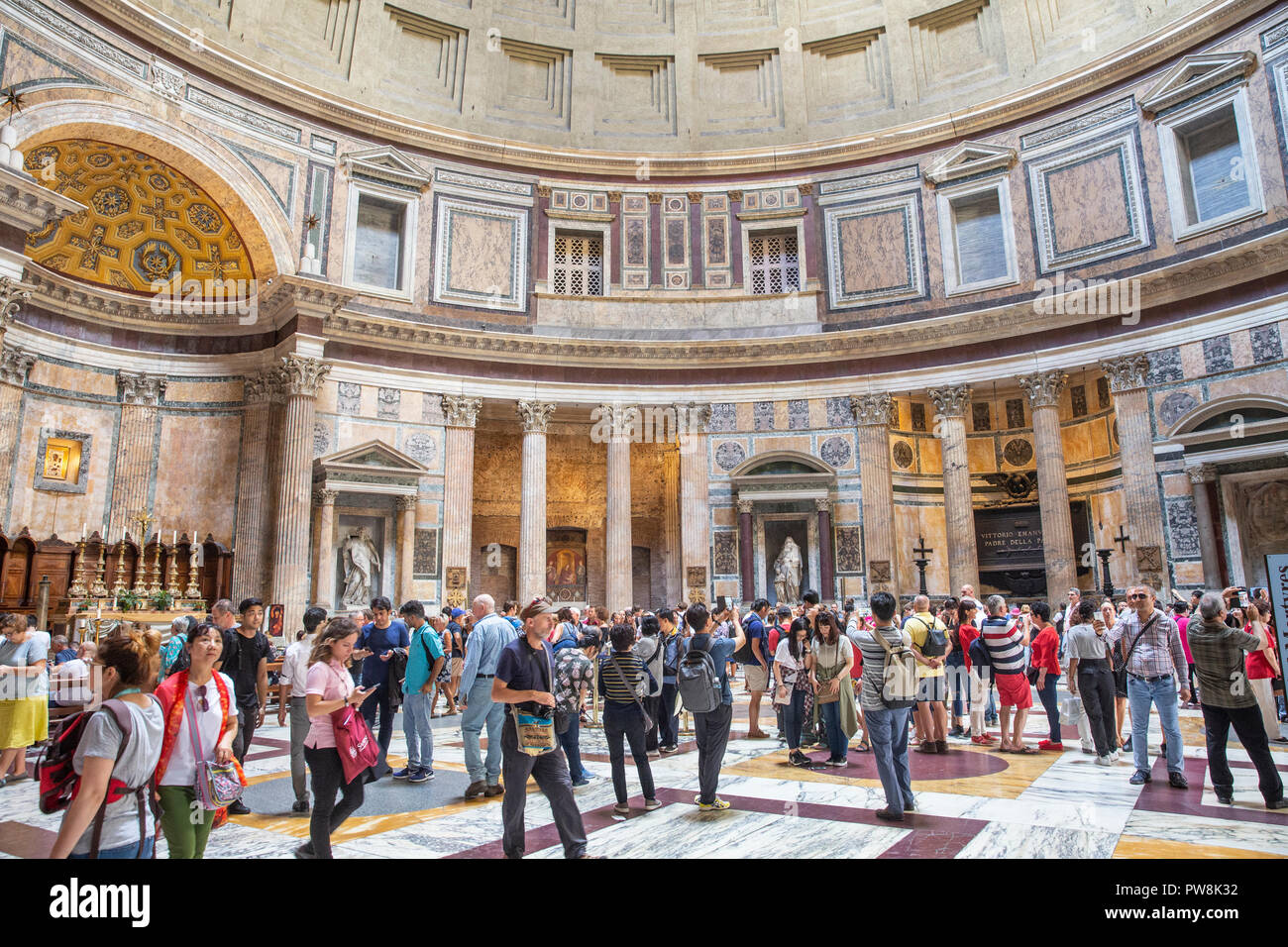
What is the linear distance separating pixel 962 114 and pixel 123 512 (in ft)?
76.5

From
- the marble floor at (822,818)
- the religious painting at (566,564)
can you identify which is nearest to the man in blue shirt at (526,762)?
the marble floor at (822,818)

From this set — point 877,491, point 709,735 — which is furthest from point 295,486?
point 709,735

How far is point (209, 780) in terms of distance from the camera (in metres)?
3.85

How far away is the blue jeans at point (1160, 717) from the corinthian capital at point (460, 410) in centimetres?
1664

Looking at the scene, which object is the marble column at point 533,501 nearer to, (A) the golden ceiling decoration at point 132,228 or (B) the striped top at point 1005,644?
(A) the golden ceiling decoration at point 132,228

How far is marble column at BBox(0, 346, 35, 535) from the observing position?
16984 mm

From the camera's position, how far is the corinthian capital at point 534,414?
21.3m

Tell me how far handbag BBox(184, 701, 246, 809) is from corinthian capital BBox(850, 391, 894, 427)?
62.6 ft

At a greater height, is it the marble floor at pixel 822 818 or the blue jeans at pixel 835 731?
the blue jeans at pixel 835 731

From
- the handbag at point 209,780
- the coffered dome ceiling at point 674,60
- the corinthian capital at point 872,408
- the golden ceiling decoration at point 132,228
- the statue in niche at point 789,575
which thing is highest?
the coffered dome ceiling at point 674,60

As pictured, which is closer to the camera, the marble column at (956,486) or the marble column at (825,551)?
the marble column at (956,486)

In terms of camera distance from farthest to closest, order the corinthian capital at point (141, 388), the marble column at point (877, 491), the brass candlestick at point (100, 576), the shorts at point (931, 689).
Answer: the marble column at point (877, 491)
the corinthian capital at point (141, 388)
the brass candlestick at point (100, 576)
the shorts at point (931, 689)

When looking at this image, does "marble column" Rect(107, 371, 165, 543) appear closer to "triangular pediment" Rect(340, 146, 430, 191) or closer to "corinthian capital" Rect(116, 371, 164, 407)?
"corinthian capital" Rect(116, 371, 164, 407)

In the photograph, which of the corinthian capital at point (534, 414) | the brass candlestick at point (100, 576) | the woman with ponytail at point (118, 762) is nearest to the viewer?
the woman with ponytail at point (118, 762)
